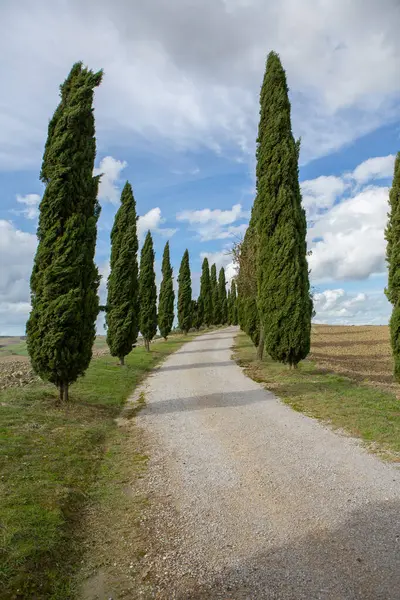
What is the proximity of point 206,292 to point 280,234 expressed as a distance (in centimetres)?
4880

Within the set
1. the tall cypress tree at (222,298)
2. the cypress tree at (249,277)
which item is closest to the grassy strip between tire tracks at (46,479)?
the cypress tree at (249,277)

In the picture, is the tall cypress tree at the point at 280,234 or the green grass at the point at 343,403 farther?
the tall cypress tree at the point at 280,234

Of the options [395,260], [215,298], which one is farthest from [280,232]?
[215,298]

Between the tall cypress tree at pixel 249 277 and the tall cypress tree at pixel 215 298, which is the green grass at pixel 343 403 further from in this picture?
the tall cypress tree at pixel 215 298

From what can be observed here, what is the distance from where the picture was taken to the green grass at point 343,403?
7.32m

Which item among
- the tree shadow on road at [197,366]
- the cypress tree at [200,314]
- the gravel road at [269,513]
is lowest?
the gravel road at [269,513]

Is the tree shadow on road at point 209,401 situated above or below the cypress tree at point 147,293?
below

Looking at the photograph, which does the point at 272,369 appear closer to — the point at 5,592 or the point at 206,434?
the point at 206,434

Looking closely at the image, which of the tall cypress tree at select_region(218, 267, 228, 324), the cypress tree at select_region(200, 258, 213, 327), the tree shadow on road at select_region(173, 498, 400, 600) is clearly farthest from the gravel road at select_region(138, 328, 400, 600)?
the tall cypress tree at select_region(218, 267, 228, 324)

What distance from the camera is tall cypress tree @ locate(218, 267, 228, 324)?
72.2m

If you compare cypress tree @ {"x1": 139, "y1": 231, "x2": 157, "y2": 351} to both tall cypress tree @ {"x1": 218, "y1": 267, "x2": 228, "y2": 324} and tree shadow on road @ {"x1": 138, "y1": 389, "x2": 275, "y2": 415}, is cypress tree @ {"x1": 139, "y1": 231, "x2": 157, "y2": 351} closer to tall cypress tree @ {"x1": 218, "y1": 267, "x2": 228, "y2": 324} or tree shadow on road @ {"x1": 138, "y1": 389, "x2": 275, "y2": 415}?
tree shadow on road @ {"x1": 138, "y1": 389, "x2": 275, "y2": 415}

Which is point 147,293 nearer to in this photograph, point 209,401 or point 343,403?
point 209,401

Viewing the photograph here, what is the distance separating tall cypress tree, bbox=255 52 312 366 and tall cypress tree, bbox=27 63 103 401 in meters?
8.37

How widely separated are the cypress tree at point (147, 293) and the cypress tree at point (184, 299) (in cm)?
1604
